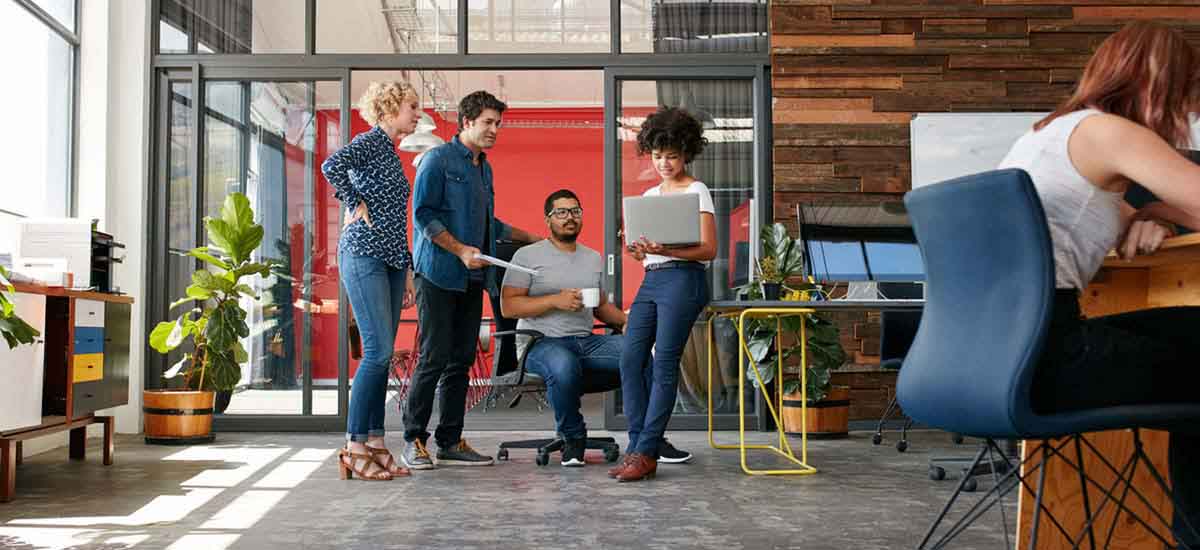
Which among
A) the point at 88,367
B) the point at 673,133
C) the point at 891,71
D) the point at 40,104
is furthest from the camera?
the point at 891,71

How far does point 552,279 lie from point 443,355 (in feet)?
1.98

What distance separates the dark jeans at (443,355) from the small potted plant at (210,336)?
1522 millimetres

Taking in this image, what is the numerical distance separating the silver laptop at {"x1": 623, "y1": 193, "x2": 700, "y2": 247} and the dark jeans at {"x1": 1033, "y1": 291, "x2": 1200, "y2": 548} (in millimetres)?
2057

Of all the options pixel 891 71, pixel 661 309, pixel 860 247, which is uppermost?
pixel 891 71

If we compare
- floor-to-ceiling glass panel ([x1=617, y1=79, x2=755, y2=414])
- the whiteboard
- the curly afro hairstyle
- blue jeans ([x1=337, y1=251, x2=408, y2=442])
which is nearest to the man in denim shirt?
blue jeans ([x1=337, y1=251, x2=408, y2=442])

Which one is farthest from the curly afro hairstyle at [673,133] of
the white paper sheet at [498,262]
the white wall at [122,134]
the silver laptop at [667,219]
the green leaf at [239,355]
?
the white wall at [122,134]

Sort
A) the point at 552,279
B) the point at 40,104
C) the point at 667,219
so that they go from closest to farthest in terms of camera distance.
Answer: the point at 667,219 < the point at 552,279 < the point at 40,104

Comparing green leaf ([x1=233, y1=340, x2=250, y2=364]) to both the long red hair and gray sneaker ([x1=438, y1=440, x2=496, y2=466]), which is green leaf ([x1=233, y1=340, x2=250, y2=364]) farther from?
the long red hair

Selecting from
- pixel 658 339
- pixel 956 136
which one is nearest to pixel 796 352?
pixel 956 136

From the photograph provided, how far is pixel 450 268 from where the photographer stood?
13.6 feet

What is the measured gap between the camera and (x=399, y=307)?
408 cm

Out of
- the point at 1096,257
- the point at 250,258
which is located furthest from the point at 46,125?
the point at 1096,257

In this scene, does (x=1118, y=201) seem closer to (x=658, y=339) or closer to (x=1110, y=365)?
(x=1110, y=365)

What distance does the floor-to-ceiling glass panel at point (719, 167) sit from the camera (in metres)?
5.97
